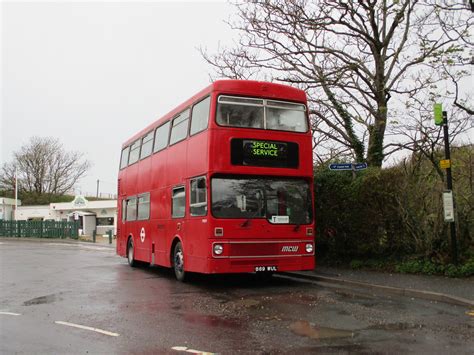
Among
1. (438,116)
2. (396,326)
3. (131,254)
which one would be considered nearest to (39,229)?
(131,254)

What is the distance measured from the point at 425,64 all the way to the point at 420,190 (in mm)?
5302

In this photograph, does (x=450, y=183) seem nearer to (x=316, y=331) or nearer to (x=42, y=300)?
(x=316, y=331)

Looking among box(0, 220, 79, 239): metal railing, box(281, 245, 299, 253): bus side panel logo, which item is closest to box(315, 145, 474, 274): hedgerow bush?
box(281, 245, 299, 253): bus side panel logo

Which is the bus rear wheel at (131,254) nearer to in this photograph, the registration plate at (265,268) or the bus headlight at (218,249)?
the bus headlight at (218,249)

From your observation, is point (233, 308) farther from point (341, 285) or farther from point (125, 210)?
point (125, 210)

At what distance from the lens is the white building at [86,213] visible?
2080 inches

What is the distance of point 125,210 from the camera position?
18.6m

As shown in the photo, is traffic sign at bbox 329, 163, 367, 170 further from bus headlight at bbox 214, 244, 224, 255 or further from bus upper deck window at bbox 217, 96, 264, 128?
bus headlight at bbox 214, 244, 224, 255

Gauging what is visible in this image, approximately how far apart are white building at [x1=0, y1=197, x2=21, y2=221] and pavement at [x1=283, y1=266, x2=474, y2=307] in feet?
188

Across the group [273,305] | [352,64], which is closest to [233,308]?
[273,305]

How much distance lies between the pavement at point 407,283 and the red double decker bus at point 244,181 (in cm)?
117

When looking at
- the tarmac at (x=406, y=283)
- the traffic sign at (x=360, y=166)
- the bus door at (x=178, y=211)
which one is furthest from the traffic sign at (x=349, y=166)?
the bus door at (x=178, y=211)

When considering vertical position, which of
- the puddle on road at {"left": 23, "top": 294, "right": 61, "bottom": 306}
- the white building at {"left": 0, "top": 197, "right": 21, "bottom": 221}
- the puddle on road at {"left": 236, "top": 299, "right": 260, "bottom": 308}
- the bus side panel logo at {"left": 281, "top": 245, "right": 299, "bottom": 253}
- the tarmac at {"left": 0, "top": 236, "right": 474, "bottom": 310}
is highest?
the white building at {"left": 0, "top": 197, "right": 21, "bottom": 221}

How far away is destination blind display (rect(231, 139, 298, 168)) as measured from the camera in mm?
11102
